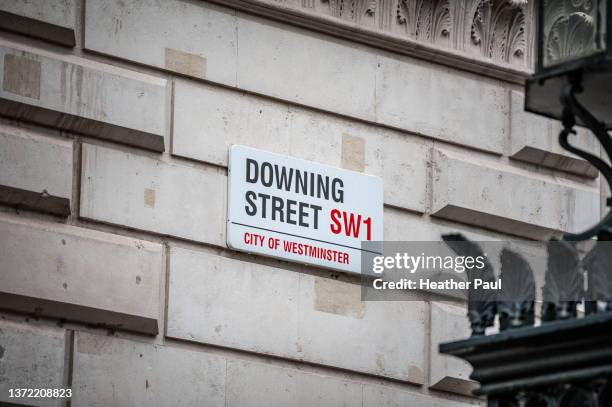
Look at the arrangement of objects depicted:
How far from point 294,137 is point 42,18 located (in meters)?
1.79

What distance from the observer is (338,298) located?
1044 centimetres

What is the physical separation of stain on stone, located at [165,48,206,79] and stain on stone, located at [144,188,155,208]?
0.75 m

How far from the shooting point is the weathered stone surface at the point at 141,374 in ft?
30.5

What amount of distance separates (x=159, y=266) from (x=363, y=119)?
1.87 meters

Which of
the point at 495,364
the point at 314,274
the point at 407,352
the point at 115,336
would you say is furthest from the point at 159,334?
the point at 495,364

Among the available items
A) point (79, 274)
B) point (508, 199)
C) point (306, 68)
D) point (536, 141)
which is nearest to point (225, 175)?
point (306, 68)

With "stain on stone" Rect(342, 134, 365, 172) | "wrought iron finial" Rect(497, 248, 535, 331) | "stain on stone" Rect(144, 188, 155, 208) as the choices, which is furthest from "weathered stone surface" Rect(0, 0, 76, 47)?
"wrought iron finial" Rect(497, 248, 535, 331)

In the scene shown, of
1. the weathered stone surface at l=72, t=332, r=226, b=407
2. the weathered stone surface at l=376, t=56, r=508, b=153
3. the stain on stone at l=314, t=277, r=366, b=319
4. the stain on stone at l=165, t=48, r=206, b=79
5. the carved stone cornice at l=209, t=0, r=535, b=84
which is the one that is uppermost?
the carved stone cornice at l=209, t=0, r=535, b=84

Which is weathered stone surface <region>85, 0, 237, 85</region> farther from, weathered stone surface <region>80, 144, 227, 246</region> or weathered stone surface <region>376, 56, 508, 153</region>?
weathered stone surface <region>376, 56, 508, 153</region>

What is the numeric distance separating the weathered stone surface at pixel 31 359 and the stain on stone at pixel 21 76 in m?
1.26

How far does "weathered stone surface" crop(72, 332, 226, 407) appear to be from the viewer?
9281mm

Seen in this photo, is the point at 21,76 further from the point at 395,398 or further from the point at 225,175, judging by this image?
the point at 395,398

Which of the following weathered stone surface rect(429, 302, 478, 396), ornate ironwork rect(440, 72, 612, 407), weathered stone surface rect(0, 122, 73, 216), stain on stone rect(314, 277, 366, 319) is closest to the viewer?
ornate ironwork rect(440, 72, 612, 407)

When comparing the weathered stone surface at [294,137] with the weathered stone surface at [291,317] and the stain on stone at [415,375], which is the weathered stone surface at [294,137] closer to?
the weathered stone surface at [291,317]
